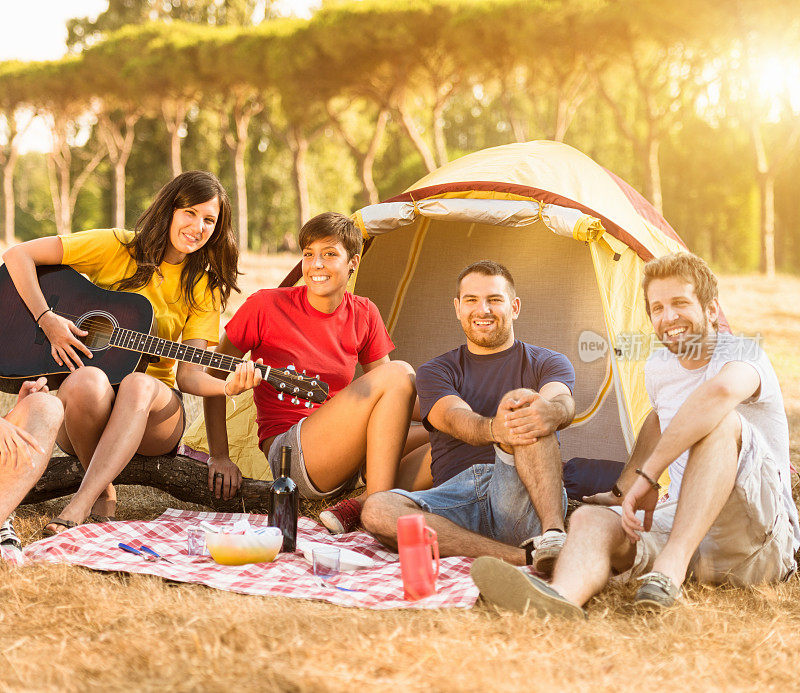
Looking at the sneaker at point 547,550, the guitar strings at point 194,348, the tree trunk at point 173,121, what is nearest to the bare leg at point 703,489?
the sneaker at point 547,550

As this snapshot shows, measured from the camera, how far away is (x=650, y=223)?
412cm

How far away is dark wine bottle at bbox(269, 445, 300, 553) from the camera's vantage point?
2.77m

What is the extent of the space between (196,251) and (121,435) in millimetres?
834

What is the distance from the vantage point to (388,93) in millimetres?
14344

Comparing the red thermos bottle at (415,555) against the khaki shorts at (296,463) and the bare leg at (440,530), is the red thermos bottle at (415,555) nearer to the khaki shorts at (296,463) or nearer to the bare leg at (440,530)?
the bare leg at (440,530)

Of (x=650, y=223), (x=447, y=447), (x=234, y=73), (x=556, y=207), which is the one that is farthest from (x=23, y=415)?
(x=234, y=73)

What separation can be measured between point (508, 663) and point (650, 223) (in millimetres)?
2769

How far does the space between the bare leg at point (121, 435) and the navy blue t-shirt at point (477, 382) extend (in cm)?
96

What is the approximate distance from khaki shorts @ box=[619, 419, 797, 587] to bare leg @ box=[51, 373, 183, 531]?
5.54 ft

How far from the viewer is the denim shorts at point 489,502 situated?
2.69m

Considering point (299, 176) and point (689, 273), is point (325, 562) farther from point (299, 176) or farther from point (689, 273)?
point (299, 176)

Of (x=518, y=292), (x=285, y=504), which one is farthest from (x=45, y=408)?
(x=518, y=292)

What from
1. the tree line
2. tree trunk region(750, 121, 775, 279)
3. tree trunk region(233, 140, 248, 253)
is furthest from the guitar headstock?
tree trunk region(233, 140, 248, 253)

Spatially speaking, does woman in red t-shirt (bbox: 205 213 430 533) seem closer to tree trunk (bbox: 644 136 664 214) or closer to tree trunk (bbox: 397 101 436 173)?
tree trunk (bbox: 397 101 436 173)
